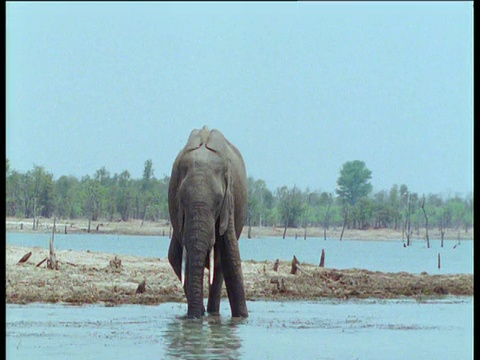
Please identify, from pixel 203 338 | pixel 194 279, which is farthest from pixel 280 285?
pixel 203 338

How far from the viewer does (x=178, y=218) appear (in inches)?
712

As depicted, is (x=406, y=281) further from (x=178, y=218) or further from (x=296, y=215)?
(x=296, y=215)

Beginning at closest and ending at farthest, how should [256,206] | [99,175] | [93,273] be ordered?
[93,273], [256,206], [99,175]

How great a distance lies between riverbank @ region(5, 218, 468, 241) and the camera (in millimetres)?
95269

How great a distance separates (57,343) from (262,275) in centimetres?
1238

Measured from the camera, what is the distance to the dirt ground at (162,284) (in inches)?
869

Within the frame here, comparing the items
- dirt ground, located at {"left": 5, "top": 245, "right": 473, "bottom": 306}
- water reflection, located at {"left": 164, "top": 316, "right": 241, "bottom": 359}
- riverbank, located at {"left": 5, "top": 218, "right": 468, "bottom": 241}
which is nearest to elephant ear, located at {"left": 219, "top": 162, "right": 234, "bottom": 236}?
water reflection, located at {"left": 164, "top": 316, "right": 241, "bottom": 359}

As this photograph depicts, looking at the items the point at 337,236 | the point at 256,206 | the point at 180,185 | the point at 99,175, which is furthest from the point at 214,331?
the point at 99,175

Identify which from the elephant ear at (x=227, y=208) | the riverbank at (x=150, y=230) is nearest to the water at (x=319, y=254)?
the riverbank at (x=150, y=230)

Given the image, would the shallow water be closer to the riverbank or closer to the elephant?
the elephant

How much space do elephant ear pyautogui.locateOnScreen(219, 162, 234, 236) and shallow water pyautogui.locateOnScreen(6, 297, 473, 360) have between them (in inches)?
55.1

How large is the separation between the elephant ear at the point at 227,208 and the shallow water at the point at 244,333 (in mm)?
1400

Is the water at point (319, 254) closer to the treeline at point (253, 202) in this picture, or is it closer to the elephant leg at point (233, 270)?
the treeline at point (253, 202)

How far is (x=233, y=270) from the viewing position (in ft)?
60.8
